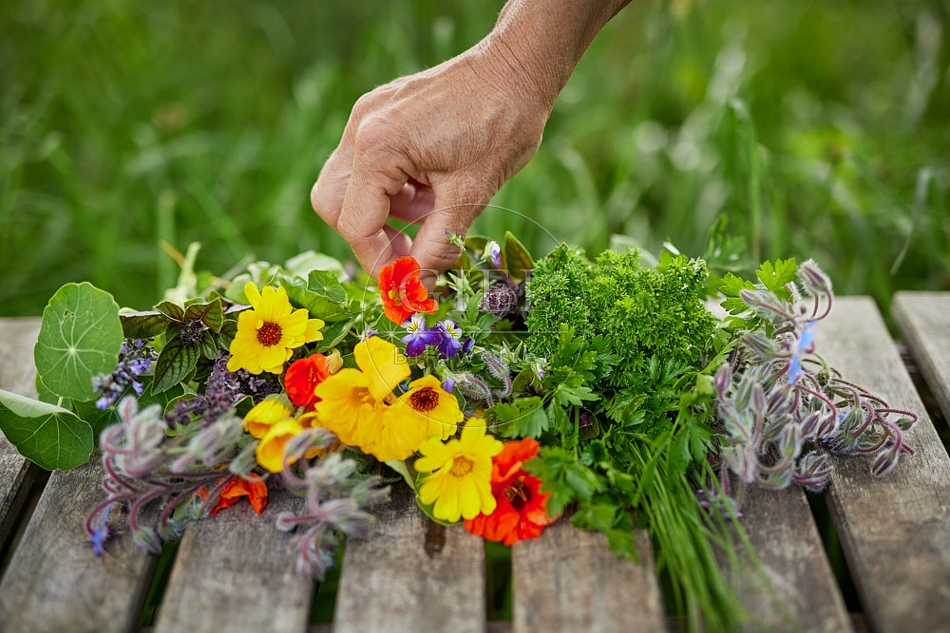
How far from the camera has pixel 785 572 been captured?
104cm

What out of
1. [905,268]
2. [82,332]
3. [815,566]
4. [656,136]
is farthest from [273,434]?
[656,136]

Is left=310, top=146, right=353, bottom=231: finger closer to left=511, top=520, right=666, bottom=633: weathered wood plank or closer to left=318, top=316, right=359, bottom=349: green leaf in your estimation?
left=318, top=316, right=359, bottom=349: green leaf

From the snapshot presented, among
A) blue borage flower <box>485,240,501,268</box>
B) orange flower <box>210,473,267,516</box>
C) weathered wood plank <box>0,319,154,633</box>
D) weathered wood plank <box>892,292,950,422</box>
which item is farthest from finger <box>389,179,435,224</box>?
weathered wood plank <box>892,292,950,422</box>

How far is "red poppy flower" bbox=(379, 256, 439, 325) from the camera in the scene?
1.16 m

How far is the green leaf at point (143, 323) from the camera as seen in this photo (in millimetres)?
1208

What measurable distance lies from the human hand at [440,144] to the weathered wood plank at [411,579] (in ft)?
1.46

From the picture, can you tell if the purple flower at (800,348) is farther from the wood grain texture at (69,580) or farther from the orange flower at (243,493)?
the wood grain texture at (69,580)

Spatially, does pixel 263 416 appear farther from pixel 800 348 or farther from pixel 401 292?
pixel 800 348

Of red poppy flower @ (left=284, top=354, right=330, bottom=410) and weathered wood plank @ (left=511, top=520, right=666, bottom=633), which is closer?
weathered wood plank @ (left=511, top=520, right=666, bottom=633)

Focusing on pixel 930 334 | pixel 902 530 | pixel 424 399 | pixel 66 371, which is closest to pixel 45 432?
pixel 66 371

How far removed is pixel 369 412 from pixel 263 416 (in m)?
0.15

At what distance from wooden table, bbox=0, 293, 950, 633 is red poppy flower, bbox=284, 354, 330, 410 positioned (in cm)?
16

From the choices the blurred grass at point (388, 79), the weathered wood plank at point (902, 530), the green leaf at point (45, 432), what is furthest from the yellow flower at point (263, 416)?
the blurred grass at point (388, 79)

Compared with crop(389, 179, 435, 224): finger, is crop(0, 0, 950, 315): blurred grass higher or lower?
lower
